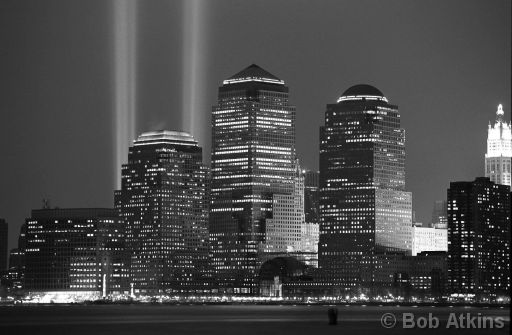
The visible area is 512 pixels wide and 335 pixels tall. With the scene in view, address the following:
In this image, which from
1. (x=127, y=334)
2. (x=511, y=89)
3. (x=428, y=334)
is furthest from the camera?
(x=127, y=334)

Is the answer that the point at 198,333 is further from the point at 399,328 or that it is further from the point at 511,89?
the point at 511,89

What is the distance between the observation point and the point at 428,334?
181000mm

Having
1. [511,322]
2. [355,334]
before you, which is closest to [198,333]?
[355,334]

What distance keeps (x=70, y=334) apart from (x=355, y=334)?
32763 mm

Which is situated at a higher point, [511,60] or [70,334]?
[511,60]

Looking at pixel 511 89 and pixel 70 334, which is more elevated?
pixel 511 89

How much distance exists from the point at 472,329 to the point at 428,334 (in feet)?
50.2

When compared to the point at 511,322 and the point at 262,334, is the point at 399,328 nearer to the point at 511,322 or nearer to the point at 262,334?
the point at 262,334

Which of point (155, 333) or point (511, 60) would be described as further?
point (155, 333)

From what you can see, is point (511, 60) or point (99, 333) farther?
point (99, 333)

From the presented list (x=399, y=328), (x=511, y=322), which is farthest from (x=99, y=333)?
(x=511, y=322)

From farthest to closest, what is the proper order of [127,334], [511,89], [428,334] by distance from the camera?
[127,334]
[428,334]
[511,89]

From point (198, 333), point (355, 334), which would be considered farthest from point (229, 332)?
point (355, 334)

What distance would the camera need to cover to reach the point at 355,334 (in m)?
190
